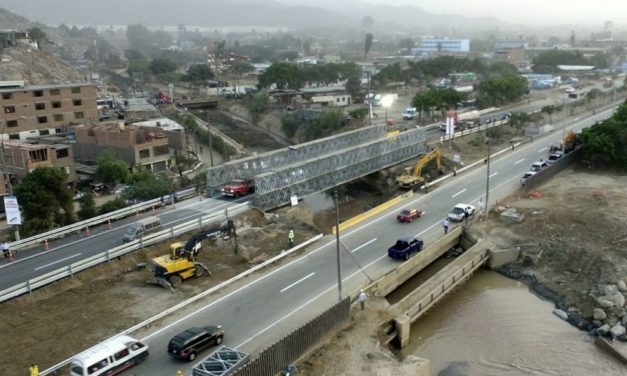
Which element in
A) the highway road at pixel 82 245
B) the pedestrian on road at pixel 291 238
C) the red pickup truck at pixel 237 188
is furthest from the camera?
the red pickup truck at pixel 237 188

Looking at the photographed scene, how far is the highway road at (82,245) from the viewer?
29562 millimetres

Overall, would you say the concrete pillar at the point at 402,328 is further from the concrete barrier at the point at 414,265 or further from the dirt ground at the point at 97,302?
the dirt ground at the point at 97,302

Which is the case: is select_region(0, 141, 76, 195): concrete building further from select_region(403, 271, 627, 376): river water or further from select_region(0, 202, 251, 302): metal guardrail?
select_region(403, 271, 627, 376): river water

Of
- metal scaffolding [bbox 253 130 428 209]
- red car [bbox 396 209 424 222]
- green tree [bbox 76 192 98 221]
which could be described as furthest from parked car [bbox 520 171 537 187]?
green tree [bbox 76 192 98 221]

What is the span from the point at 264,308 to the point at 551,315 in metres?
15.4

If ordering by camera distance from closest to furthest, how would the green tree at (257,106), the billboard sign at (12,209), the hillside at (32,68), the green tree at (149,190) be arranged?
1. the billboard sign at (12,209)
2. the green tree at (149,190)
3. the green tree at (257,106)
4. the hillside at (32,68)

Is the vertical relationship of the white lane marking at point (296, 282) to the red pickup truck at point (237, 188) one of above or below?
below

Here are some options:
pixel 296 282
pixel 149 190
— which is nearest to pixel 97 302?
pixel 296 282

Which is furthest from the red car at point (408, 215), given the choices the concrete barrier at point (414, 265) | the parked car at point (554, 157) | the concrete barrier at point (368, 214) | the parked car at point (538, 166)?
the parked car at point (554, 157)

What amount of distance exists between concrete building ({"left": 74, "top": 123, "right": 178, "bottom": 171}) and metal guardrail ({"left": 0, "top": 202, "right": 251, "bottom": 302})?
29.0m

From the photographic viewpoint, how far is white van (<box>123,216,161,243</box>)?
3294 cm

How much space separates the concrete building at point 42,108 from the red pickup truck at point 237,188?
149ft

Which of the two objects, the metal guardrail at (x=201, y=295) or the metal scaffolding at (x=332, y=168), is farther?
the metal scaffolding at (x=332, y=168)

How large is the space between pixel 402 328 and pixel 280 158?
25150mm
